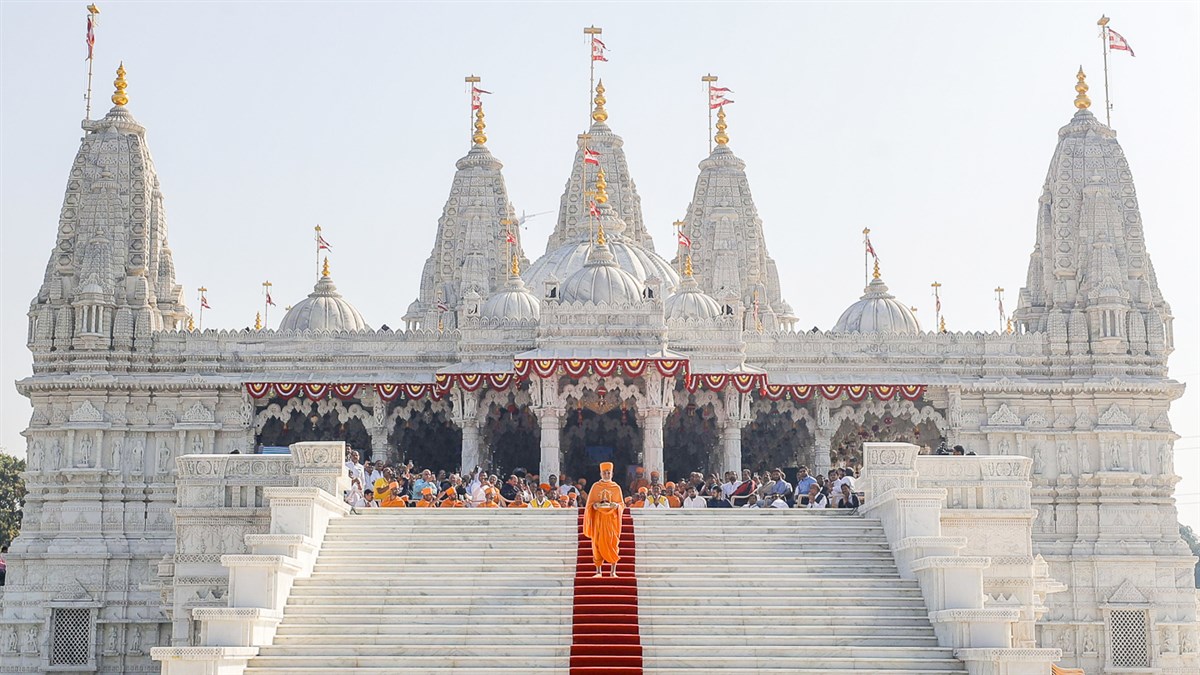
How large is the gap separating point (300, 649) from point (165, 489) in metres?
19.2

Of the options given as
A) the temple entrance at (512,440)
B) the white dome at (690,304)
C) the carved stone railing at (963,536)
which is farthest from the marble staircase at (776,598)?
the white dome at (690,304)

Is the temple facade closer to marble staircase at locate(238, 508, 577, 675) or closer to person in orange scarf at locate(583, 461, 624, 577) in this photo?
marble staircase at locate(238, 508, 577, 675)

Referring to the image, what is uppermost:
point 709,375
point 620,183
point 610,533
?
point 620,183

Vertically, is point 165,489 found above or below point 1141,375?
below

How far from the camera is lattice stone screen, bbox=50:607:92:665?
40500 mm

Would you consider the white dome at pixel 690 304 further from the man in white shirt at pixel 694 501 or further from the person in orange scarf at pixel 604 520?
the person in orange scarf at pixel 604 520

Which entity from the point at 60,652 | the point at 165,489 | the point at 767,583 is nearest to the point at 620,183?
the point at 165,489

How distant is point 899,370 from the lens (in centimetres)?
4234

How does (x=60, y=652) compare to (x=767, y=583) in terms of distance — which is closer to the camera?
(x=767, y=583)

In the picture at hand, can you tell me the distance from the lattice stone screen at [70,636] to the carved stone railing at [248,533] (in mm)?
9944

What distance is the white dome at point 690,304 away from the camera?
43.2 meters

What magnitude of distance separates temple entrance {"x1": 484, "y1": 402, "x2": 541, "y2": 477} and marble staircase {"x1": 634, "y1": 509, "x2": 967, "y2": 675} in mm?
13024

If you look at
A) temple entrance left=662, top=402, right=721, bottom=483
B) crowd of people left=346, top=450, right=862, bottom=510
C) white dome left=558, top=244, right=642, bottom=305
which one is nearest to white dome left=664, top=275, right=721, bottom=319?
white dome left=558, top=244, right=642, bottom=305

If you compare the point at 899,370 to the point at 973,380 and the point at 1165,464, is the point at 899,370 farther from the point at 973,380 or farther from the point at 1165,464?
the point at 1165,464
